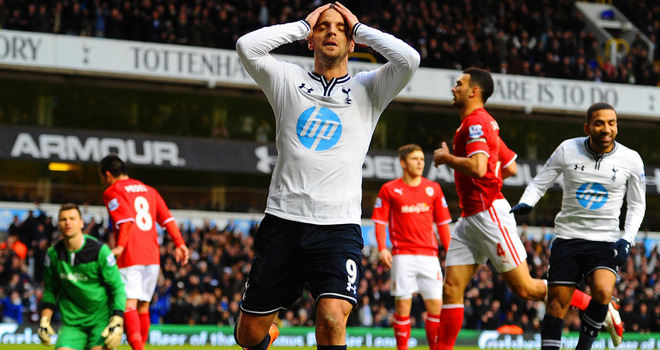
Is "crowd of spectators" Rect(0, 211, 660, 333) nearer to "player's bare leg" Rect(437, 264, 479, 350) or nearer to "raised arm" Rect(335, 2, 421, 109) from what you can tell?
"player's bare leg" Rect(437, 264, 479, 350)

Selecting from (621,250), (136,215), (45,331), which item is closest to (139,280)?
(136,215)

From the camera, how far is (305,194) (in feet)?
18.9

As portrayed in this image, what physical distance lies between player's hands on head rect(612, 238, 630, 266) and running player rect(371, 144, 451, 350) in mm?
3344

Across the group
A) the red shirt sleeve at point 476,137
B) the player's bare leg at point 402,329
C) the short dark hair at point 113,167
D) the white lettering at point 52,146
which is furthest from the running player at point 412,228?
the white lettering at point 52,146

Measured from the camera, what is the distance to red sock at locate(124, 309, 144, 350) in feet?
33.5

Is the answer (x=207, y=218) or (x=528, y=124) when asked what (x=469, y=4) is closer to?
(x=528, y=124)

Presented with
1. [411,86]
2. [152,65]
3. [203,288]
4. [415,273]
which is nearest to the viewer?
[415,273]

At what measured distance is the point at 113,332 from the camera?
24.2 feet

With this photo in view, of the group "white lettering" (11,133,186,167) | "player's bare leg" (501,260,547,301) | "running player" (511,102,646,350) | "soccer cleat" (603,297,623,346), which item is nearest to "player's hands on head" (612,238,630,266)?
"running player" (511,102,646,350)

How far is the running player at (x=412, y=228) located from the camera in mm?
11445

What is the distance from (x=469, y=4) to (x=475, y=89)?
83.1 ft

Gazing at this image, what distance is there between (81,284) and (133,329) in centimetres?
253

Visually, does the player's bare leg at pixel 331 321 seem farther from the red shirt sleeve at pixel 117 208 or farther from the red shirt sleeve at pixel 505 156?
the red shirt sleeve at pixel 117 208

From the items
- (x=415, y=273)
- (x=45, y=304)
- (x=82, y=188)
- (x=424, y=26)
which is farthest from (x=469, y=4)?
(x=45, y=304)
